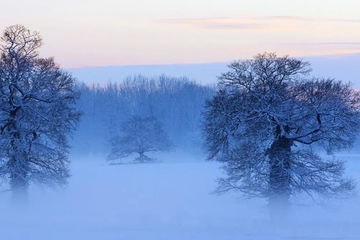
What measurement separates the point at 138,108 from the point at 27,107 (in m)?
75.9

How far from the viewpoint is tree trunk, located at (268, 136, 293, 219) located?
77.6 feet

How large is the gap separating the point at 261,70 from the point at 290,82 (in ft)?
3.86

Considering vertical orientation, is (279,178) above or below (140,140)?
above

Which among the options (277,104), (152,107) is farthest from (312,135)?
(152,107)

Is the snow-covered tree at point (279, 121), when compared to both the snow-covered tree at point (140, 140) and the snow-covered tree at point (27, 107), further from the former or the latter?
the snow-covered tree at point (140, 140)

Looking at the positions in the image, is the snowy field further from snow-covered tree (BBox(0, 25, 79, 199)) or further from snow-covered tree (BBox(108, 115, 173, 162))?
snow-covered tree (BBox(108, 115, 173, 162))

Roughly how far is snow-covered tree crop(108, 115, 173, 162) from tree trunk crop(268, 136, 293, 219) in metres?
32.8

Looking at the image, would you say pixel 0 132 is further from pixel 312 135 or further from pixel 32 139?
pixel 312 135

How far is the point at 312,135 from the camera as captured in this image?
941 inches

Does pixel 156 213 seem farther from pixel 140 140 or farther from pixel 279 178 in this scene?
pixel 140 140

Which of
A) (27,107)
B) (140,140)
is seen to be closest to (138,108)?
(140,140)

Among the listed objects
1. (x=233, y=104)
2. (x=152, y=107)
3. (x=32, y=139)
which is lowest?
(x=152, y=107)

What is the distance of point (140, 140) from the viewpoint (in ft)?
193

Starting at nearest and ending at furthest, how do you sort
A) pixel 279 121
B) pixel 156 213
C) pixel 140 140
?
pixel 279 121 → pixel 156 213 → pixel 140 140
